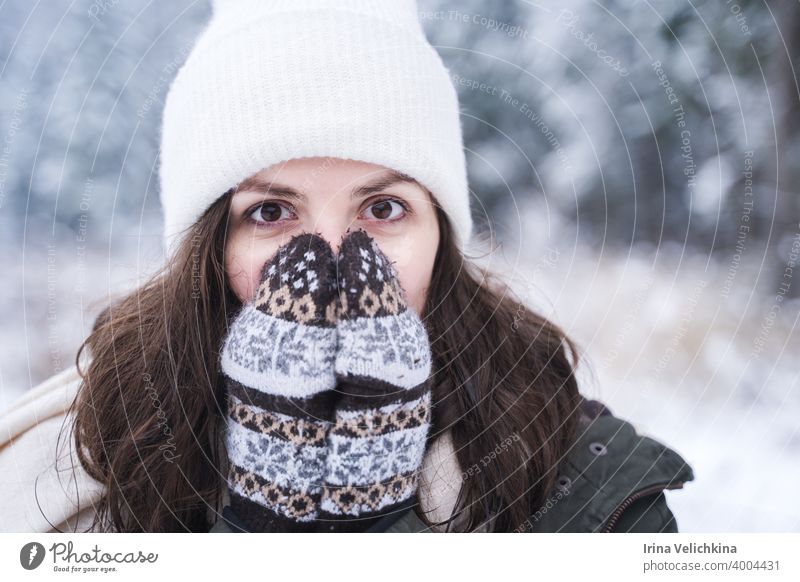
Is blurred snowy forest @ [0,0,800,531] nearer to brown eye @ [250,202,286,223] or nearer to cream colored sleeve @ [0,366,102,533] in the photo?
cream colored sleeve @ [0,366,102,533]

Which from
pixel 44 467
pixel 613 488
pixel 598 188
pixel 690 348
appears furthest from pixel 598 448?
pixel 44 467

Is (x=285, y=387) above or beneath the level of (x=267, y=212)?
beneath

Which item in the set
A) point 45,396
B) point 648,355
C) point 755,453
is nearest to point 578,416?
point 648,355

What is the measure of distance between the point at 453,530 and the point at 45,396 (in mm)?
423

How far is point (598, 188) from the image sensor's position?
671mm

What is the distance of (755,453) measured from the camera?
0.69 metres

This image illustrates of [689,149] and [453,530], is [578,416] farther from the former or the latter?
[689,149]

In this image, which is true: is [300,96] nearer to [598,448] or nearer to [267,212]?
[267,212]

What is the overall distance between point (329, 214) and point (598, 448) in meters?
0.36

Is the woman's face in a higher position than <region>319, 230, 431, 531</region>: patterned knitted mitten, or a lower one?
higher

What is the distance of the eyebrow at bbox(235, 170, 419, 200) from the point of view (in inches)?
20.5

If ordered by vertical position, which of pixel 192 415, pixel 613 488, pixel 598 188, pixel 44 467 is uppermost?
pixel 598 188

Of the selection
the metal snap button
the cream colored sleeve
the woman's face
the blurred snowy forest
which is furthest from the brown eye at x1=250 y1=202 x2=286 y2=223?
the metal snap button

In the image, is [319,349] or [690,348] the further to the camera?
[690,348]
